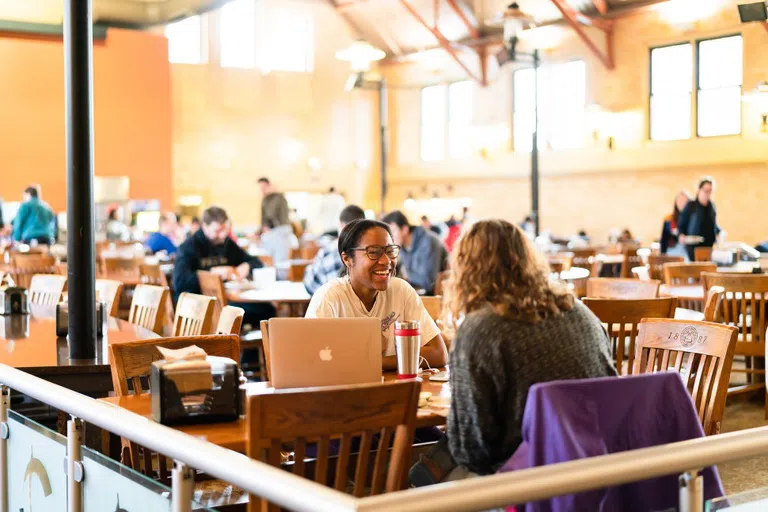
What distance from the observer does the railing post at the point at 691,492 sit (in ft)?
4.86

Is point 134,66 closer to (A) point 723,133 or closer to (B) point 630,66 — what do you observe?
(B) point 630,66

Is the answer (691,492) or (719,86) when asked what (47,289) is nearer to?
(691,492)

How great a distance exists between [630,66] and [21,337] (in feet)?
43.4

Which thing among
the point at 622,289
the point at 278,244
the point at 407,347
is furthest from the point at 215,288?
the point at 278,244

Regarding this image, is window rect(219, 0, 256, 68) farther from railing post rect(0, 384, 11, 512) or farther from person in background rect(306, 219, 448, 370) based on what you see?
railing post rect(0, 384, 11, 512)

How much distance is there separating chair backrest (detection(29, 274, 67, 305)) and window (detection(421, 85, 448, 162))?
1501cm

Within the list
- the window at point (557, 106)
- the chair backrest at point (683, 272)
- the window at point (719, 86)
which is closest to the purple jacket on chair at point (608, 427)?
the chair backrest at point (683, 272)

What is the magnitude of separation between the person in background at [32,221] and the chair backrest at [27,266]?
256 cm

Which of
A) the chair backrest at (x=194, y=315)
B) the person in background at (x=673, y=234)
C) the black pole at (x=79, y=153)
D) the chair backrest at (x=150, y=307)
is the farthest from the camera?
the person in background at (x=673, y=234)

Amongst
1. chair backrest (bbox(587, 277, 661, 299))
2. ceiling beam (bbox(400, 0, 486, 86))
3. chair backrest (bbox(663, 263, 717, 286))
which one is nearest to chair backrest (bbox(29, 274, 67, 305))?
chair backrest (bbox(587, 277, 661, 299))

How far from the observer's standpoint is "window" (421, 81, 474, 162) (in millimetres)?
19547

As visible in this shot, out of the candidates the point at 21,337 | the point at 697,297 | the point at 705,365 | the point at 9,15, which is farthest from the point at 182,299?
the point at 9,15

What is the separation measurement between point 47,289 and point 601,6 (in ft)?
39.2

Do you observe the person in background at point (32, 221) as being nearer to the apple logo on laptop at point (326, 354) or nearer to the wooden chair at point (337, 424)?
the apple logo on laptop at point (326, 354)
